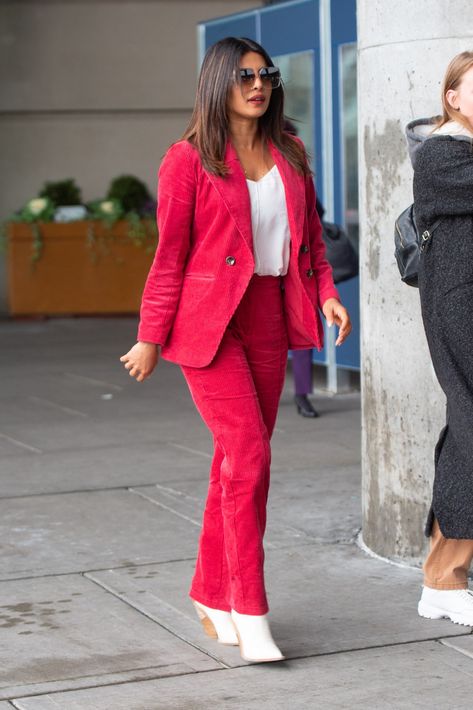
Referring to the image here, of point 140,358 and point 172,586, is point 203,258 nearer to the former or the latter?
point 140,358

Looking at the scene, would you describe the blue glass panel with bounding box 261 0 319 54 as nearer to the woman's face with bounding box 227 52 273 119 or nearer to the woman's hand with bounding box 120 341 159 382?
the woman's face with bounding box 227 52 273 119

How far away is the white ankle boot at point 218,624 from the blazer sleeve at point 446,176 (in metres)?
1.42

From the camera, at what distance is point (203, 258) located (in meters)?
4.16

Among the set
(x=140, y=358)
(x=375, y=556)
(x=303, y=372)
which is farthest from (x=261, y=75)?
(x=303, y=372)

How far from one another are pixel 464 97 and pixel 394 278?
1.10m

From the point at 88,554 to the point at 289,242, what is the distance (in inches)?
72.2

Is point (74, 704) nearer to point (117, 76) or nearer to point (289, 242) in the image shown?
point (289, 242)

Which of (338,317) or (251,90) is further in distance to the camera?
(338,317)

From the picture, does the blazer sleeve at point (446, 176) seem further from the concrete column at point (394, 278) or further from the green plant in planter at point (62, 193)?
the green plant in planter at point (62, 193)

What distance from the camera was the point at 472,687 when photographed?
3.96 metres

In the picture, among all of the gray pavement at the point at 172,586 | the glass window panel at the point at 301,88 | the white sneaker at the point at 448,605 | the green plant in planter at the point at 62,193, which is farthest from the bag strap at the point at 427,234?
the green plant in planter at the point at 62,193

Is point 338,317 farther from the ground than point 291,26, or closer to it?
closer to it

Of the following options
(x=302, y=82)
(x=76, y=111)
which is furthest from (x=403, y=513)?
(x=76, y=111)

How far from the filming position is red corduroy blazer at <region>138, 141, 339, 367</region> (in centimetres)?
410
